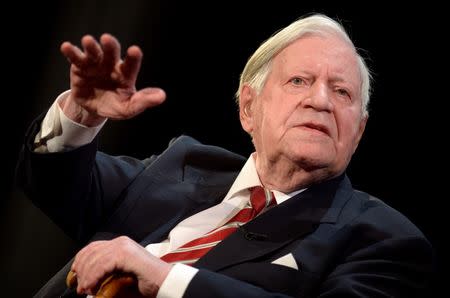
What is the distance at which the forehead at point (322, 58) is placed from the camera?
188 centimetres

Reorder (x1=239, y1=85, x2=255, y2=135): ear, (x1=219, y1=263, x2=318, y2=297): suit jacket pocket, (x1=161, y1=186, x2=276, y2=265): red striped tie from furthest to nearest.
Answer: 1. (x1=239, y1=85, x2=255, y2=135): ear
2. (x1=161, y1=186, x2=276, y2=265): red striped tie
3. (x1=219, y1=263, x2=318, y2=297): suit jacket pocket

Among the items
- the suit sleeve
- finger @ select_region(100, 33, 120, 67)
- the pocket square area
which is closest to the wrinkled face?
the pocket square area

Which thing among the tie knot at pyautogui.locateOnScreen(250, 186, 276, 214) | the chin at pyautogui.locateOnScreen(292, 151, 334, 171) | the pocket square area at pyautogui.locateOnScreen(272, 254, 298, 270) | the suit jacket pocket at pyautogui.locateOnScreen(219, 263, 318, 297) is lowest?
the suit jacket pocket at pyautogui.locateOnScreen(219, 263, 318, 297)

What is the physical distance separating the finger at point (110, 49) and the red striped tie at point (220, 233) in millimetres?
559

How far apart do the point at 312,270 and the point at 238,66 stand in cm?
131

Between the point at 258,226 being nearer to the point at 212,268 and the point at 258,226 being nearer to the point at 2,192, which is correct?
the point at 212,268

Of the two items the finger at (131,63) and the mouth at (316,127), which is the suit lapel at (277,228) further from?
the finger at (131,63)

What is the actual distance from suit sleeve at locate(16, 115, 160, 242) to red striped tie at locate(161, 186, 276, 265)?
1.11 ft

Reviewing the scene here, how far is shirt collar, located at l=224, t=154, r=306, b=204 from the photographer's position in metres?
1.84

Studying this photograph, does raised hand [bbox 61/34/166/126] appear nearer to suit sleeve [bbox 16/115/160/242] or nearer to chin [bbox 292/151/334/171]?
suit sleeve [bbox 16/115/160/242]

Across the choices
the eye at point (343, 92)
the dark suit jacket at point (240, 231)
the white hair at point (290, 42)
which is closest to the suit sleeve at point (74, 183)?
the dark suit jacket at point (240, 231)

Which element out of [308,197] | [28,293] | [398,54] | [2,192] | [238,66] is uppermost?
[398,54]

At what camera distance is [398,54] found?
227cm

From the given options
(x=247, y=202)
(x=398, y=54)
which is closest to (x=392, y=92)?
(x=398, y=54)
